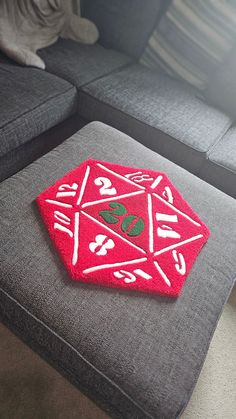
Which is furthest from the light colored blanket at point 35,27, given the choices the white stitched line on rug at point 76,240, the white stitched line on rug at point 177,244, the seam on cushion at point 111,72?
the white stitched line on rug at point 177,244

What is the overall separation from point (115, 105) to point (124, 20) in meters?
0.64

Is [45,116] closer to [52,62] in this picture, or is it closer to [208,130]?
[52,62]

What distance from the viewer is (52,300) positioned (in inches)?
32.1

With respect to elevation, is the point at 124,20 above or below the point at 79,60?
above

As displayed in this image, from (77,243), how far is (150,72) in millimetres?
1280

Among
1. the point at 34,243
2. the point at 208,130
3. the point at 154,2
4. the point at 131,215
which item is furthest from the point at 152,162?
the point at 154,2

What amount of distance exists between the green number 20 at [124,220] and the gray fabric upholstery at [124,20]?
4.15ft

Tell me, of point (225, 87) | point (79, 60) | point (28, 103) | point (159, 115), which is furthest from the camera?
point (79, 60)

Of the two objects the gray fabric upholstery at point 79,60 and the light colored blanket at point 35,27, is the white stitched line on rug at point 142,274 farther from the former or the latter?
the light colored blanket at point 35,27

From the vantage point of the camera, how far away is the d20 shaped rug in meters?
0.89

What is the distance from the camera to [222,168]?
55.5 inches

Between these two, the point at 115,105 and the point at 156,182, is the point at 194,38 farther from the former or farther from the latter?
the point at 156,182

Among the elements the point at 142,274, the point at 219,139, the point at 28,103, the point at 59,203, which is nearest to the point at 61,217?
the point at 59,203

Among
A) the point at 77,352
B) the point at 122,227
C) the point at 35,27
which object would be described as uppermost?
the point at 35,27
